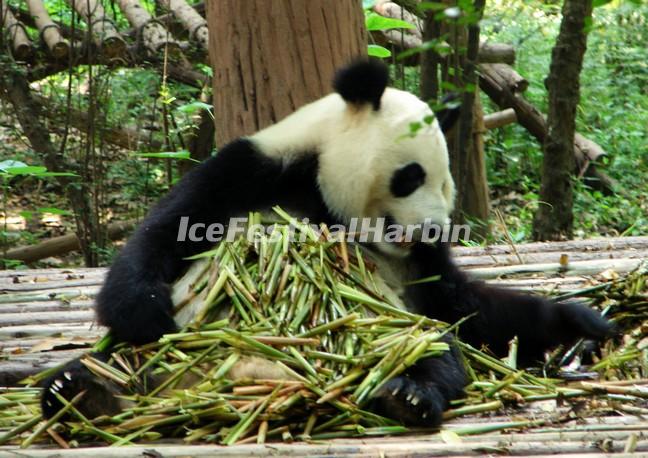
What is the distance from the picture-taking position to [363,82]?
11.3ft

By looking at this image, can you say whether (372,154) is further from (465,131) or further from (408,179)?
(465,131)

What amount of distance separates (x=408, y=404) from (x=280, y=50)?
2539mm

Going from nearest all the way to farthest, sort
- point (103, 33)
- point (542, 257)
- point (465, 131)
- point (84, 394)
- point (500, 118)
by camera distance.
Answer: point (84, 394) → point (542, 257) → point (103, 33) → point (465, 131) → point (500, 118)

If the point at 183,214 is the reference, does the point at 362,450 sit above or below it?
below

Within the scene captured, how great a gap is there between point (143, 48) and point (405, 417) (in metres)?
5.53

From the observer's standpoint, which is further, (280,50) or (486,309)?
(280,50)

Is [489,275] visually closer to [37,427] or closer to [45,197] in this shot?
[37,427]

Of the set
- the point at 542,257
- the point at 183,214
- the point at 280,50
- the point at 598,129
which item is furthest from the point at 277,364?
the point at 598,129

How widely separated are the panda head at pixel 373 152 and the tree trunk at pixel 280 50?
1.00 meters

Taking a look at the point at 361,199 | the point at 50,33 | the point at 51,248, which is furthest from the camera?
the point at 51,248

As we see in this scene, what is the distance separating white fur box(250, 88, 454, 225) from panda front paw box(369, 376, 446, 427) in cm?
96

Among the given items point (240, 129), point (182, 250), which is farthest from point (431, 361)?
point (240, 129)

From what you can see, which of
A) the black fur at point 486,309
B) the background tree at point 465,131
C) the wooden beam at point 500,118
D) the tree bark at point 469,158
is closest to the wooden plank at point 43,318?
the black fur at point 486,309

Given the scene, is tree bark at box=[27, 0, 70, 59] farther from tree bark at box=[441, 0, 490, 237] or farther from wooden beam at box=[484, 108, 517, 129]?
wooden beam at box=[484, 108, 517, 129]
